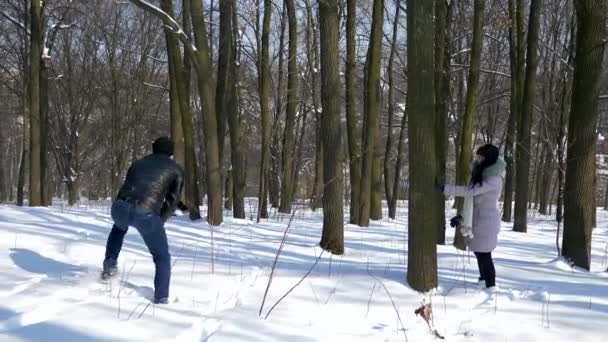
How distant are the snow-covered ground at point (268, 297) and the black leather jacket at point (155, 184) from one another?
86cm

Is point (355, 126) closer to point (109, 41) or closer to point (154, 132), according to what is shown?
point (109, 41)

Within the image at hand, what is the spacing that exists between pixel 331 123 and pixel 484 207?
2.51 metres

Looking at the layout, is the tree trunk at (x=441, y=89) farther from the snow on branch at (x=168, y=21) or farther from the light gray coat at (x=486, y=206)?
the snow on branch at (x=168, y=21)

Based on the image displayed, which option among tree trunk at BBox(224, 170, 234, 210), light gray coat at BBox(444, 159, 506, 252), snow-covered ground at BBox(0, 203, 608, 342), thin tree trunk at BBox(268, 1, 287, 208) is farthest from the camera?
tree trunk at BBox(224, 170, 234, 210)

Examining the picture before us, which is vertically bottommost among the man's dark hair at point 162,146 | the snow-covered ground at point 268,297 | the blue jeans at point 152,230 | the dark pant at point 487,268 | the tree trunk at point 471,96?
the snow-covered ground at point 268,297

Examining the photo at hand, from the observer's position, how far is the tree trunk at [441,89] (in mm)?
10094

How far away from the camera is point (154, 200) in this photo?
15.3ft

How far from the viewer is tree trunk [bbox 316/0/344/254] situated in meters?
7.54

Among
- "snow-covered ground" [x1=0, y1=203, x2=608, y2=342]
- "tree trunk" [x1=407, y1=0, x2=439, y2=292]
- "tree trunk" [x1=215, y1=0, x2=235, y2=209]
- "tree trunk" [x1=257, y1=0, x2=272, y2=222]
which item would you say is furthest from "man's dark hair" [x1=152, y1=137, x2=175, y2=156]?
"tree trunk" [x1=257, y1=0, x2=272, y2=222]

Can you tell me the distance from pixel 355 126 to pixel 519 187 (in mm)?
5206

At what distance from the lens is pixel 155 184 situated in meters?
Result: 4.68

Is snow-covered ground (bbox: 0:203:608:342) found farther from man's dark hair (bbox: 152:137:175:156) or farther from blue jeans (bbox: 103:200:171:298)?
man's dark hair (bbox: 152:137:175:156)

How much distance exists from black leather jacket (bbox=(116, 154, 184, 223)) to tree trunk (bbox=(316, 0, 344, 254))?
120 inches

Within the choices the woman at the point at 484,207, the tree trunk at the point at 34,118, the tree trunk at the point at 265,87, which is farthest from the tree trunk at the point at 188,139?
the woman at the point at 484,207
